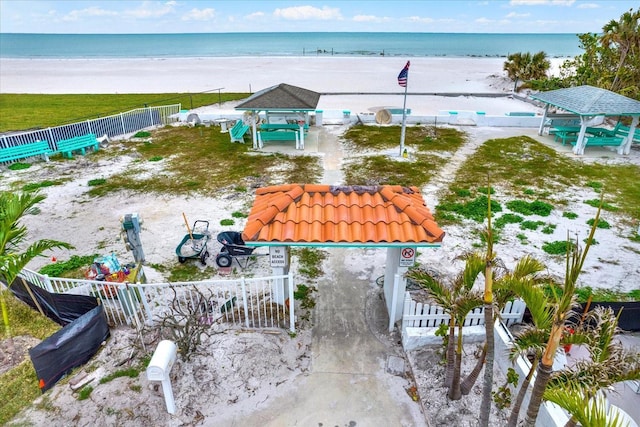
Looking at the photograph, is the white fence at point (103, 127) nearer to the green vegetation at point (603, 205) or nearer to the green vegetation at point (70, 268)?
the green vegetation at point (70, 268)

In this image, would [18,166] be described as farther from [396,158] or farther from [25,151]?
[396,158]

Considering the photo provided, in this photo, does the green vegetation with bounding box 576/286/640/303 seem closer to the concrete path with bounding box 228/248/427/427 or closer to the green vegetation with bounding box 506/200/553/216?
the green vegetation with bounding box 506/200/553/216

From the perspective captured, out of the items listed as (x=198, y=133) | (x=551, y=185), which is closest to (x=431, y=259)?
(x=551, y=185)

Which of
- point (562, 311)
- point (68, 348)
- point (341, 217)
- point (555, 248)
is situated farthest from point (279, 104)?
point (562, 311)

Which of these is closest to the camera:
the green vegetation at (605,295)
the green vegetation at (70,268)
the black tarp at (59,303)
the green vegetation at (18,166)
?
the black tarp at (59,303)

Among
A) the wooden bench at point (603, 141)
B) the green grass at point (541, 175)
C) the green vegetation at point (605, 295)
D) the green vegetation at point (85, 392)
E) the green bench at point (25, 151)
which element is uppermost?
the wooden bench at point (603, 141)

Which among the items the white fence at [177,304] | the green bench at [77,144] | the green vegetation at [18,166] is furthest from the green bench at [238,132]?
the white fence at [177,304]

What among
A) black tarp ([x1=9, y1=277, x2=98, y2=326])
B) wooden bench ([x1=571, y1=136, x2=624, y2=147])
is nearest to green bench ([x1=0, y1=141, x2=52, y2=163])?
black tarp ([x1=9, y1=277, x2=98, y2=326])
